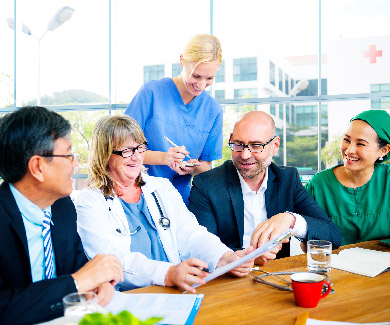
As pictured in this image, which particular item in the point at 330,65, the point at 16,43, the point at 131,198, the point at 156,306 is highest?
the point at 16,43

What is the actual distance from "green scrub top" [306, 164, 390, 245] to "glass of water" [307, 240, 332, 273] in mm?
903

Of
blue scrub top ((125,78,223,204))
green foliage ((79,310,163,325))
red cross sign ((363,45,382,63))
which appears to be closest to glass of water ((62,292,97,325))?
green foliage ((79,310,163,325))

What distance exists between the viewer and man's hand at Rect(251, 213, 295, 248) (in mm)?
2010

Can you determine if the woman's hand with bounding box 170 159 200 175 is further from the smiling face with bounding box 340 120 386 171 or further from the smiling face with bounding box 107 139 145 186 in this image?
the smiling face with bounding box 340 120 386 171

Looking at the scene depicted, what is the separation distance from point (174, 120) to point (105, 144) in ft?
2.97

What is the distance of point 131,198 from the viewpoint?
90.3 inches

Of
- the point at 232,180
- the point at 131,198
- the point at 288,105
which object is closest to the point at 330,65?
the point at 288,105

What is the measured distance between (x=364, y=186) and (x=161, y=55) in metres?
Result: 4.60

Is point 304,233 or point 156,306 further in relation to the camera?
point 304,233

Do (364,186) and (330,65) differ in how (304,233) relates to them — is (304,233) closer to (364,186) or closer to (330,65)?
(364,186)

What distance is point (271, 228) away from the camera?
2.06 meters

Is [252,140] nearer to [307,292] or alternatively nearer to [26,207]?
[307,292]

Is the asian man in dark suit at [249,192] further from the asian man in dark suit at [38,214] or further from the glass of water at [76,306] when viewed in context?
the glass of water at [76,306]

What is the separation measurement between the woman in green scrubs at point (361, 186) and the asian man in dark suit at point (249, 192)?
10.0 inches
